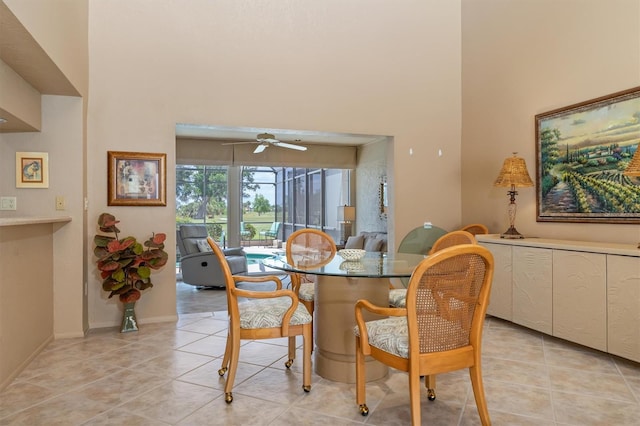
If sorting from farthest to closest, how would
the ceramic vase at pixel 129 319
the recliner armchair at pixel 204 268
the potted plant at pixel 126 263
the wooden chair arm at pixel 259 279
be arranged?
the recliner armchair at pixel 204 268
the ceramic vase at pixel 129 319
the potted plant at pixel 126 263
the wooden chair arm at pixel 259 279

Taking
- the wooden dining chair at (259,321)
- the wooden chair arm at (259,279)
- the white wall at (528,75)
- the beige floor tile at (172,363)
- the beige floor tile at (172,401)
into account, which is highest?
the white wall at (528,75)

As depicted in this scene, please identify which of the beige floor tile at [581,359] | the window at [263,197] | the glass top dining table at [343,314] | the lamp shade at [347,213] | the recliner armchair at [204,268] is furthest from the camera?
the window at [263,197]

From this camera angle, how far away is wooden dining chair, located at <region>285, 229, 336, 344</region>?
9.62ft

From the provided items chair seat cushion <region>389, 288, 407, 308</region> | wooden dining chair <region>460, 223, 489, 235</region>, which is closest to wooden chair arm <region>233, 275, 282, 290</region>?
chair seat cushion <region>389, 288, 407, 308</region>

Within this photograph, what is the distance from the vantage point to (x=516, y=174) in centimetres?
381

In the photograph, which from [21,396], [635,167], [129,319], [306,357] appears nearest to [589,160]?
[635,167]

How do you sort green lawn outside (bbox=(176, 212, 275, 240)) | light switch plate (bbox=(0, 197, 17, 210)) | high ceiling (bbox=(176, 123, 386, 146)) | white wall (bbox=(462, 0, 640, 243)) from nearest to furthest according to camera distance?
white wall (bbox=(462, 0, 640, 243)), light switch plate (bbox=(0, 197, 17, 210)), high ceiling (bbox=(176, 123, 386, 146)), green lawn outside (bbox=(176, 212, 275, 240))

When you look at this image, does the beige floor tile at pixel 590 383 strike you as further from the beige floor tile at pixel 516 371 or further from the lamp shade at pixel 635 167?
the lamp shade at pixel 635 167

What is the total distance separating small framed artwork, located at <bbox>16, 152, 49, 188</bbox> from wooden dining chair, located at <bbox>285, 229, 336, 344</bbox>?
2.20 m

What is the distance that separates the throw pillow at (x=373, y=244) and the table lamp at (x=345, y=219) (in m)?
1.07

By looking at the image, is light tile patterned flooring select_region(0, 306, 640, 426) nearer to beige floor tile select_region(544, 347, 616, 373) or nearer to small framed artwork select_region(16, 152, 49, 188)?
beige floor tile select_region(544, 347, 616, 373)

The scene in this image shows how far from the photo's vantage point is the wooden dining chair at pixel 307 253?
2.93 m

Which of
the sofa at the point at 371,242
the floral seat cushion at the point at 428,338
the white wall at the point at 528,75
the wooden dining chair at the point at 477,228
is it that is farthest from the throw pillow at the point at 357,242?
the floral seat cushion at the point at 428,338

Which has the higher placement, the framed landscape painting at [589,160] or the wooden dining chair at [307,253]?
the framed landscape painting at [589,160]
